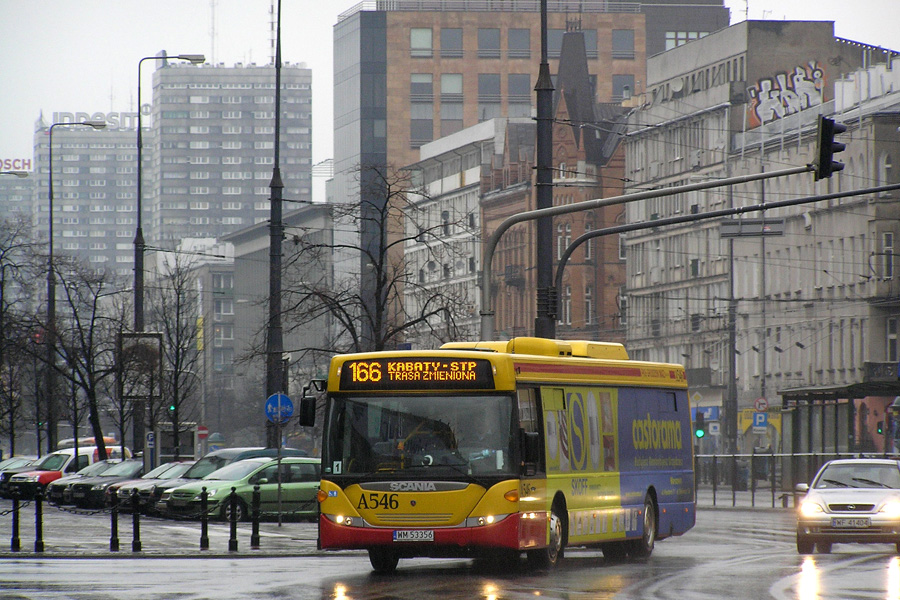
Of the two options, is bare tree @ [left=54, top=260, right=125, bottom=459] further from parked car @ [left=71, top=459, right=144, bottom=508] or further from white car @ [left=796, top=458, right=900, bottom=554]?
white car @ [left=796, top=458, right=900, bottom=554]

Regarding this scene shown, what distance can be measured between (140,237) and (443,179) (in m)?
81.8

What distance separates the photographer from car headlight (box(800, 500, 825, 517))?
25469mm

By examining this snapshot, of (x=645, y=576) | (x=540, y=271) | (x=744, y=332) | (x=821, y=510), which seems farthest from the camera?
(x=744, y=332)

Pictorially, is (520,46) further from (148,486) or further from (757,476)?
(148,486)

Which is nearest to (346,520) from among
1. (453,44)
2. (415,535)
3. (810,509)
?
(415,535)

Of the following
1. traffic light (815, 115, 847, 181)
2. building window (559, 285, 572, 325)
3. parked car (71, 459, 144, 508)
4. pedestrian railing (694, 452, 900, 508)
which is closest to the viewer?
traffic light (815, 115, 847, 181)

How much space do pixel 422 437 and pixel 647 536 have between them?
5.65 m

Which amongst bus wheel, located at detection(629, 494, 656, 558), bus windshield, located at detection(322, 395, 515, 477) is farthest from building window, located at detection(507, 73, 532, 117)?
bus windshield, located at detection(322, 395, 515, 477)

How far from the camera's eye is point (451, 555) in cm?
1977

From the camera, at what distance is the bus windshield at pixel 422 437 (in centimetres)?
1983

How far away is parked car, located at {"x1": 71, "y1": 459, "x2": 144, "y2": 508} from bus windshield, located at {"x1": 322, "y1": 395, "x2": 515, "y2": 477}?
78.9 feet

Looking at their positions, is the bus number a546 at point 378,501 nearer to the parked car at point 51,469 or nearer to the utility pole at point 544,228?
the utility pole at point 544,228

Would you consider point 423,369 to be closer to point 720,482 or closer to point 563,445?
point 563,445

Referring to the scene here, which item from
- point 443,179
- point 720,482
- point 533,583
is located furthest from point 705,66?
point 533,583
